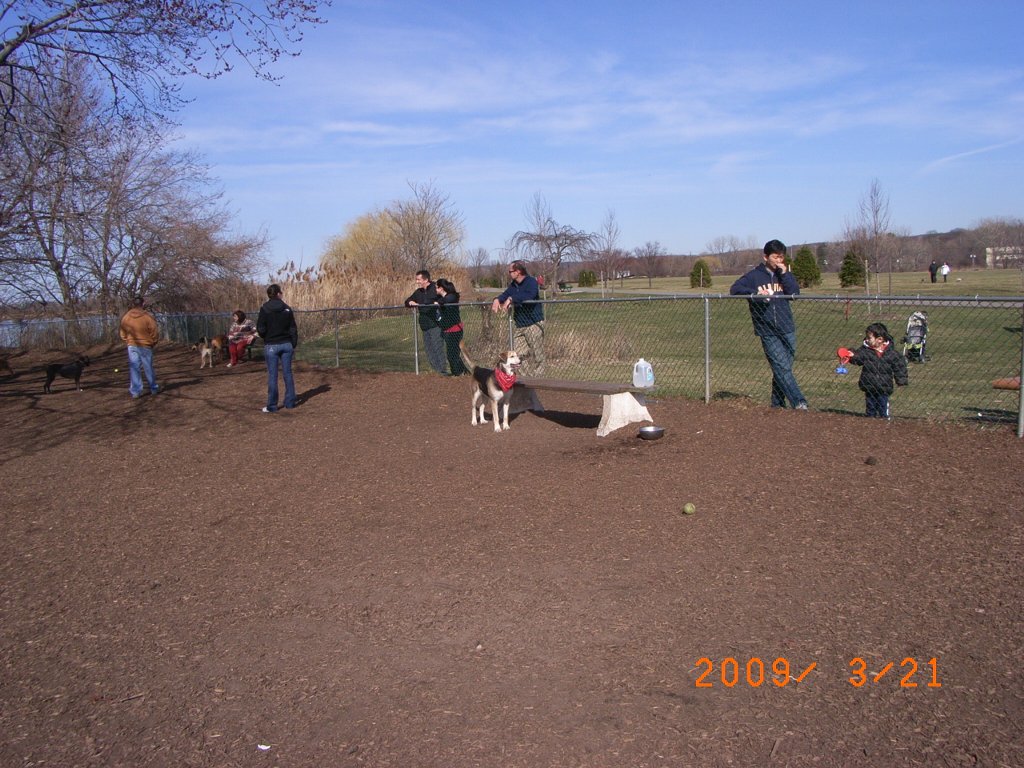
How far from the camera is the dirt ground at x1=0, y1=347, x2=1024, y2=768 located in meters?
→ 3.37

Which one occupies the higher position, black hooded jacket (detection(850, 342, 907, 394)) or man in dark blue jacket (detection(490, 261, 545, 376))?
man in dark blue jacket (detection(490, 261, 545, 376))

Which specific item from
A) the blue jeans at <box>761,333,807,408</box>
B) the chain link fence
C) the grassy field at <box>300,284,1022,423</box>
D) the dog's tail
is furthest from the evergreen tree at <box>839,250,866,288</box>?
the blue jeans at <box>761,333,807,408</box>

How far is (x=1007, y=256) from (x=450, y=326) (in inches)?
1626

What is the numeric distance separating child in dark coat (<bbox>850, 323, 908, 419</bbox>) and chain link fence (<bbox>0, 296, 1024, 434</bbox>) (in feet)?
1.31

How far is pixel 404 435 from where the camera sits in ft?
32.1

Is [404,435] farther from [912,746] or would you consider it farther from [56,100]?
[56,100]

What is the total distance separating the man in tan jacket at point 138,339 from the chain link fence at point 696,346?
11.5ft

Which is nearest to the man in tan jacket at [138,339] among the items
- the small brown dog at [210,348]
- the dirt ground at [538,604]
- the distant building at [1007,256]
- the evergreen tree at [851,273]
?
the small brown dog at [210,348]

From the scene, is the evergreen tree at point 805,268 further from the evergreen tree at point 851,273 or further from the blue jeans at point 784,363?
A: the blue jeans at point 784,363

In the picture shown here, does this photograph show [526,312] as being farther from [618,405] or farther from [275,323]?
[618,405]

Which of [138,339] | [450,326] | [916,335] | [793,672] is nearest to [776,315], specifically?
[793,672]

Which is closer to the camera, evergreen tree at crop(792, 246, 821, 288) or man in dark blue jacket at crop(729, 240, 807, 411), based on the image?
man in dark blue jacket at crop(729, 240, 807, 411)

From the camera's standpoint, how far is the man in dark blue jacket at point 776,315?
8.93 m

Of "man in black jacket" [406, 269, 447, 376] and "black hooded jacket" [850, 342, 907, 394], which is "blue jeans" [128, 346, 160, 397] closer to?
"man in black jacket" [406, 269, 447, 376]
